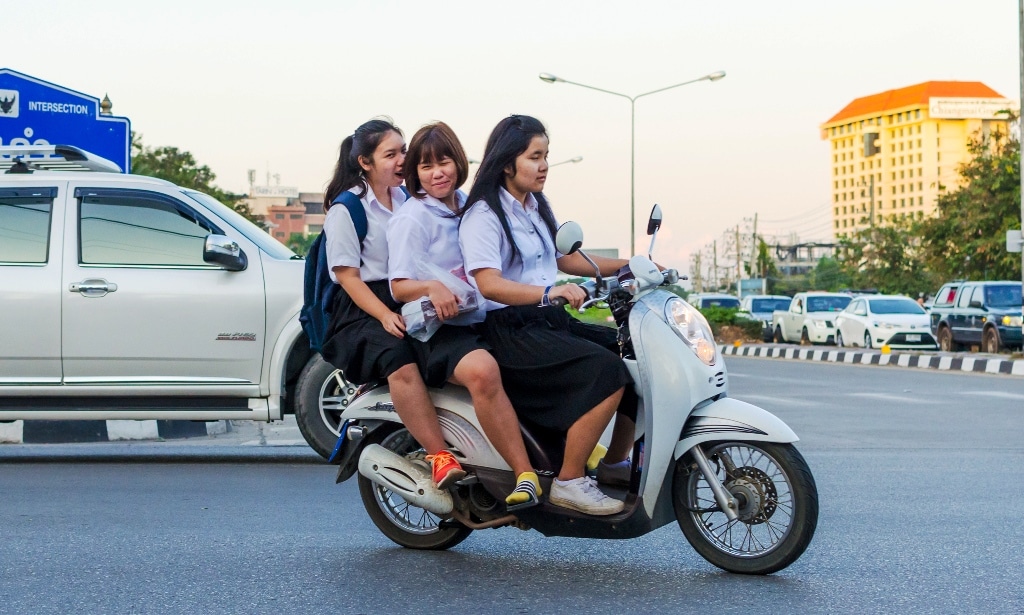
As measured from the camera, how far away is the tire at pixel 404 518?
5.55 meters

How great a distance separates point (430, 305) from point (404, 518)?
99cm

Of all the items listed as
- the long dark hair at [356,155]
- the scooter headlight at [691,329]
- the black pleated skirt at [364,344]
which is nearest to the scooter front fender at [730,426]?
the scooter headlight at [691,329]

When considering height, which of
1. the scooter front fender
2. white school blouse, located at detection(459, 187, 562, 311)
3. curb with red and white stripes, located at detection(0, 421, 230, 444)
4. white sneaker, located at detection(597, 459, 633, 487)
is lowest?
curb with red and white stripes, located at detection(0, 421, 230, 444)

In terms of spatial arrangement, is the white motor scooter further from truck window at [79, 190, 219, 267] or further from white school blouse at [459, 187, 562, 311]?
truck window at [79, 190, 219, 267]

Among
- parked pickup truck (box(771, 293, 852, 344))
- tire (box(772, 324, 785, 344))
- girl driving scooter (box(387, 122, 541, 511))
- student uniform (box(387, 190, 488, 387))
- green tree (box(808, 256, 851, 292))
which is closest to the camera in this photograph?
girl driving scooter (box(387, 122, 541, 511))

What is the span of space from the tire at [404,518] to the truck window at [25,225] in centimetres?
424

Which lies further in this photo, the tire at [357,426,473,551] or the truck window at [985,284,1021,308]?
the truck window at [985,284,1021,308]

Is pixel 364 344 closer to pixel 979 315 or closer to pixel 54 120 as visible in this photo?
pixel 54 120

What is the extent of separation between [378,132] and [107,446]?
5.74 metres

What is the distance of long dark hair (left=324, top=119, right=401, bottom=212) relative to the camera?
606cm

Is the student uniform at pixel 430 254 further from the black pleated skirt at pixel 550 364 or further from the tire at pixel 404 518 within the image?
the tire at pixel 404 518

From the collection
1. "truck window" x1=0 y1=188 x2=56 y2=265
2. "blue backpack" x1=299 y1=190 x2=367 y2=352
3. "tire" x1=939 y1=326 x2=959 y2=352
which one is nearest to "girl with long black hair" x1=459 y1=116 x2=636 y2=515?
"blue backpack" x1=299 y1=190 x2=367 y2=352

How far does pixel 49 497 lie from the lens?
7461 millimetres

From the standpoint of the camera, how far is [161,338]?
896 centimetres
